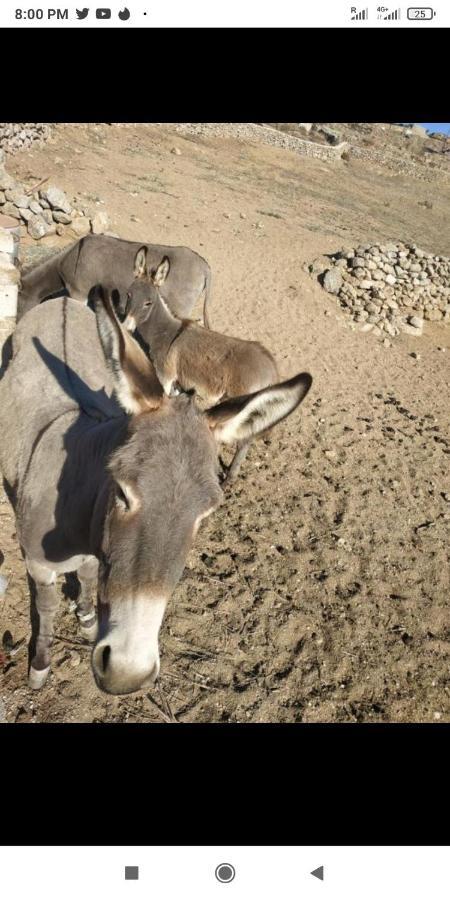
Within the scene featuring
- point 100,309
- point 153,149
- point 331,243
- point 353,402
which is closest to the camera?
point 100,309

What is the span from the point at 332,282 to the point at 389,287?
1.49 metres

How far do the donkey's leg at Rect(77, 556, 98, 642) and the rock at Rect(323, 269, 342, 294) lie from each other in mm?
10294

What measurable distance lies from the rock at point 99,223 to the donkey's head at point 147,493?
1051cm

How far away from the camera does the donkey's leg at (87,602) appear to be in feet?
11.9

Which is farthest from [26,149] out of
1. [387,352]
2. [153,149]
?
[387,352]

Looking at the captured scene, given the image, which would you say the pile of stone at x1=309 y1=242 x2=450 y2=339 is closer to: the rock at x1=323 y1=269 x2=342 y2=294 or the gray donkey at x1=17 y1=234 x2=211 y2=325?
the rock at x1=323 y1=269 x2=342 y2=294

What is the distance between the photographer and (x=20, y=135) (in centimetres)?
1511

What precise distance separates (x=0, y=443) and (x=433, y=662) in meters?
4.53

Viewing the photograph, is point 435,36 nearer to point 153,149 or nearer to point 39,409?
point 39,409

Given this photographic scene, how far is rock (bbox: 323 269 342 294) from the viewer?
11.9 meters

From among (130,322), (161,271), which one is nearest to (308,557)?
(130,322)

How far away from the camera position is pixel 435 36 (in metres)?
2.20
